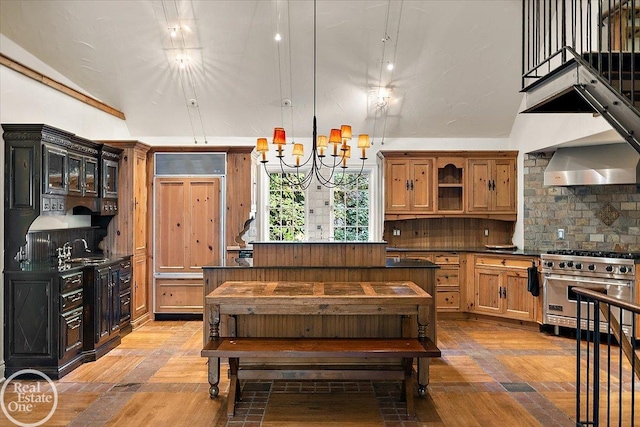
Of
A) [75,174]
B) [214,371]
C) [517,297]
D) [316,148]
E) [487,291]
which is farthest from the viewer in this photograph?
[487,291]

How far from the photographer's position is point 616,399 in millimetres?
3623

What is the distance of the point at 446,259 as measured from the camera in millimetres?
6250

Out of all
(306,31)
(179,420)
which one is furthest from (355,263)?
(306,31)

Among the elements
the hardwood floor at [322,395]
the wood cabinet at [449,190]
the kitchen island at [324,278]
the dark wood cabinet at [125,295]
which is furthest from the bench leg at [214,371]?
the wood cabinet at [449,190]

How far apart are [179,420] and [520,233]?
16.9 ft

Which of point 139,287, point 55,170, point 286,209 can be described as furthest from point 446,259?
point 55,170

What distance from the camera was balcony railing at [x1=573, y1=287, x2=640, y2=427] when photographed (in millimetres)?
2416

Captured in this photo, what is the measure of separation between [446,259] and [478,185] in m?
1.19

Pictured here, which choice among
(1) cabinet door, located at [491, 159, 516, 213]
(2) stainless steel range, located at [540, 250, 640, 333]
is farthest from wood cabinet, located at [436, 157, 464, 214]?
(2) stainless steel range, located at [540, 250, 640, 333]

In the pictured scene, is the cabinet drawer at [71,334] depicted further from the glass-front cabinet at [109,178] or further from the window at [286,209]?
the window at [286,209]

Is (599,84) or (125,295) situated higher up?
(599,84)

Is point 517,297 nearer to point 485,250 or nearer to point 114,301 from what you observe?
point 485,250

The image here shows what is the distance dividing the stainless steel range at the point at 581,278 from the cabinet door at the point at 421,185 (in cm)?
170

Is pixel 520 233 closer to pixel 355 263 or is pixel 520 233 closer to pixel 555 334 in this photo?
pixel 555 334
